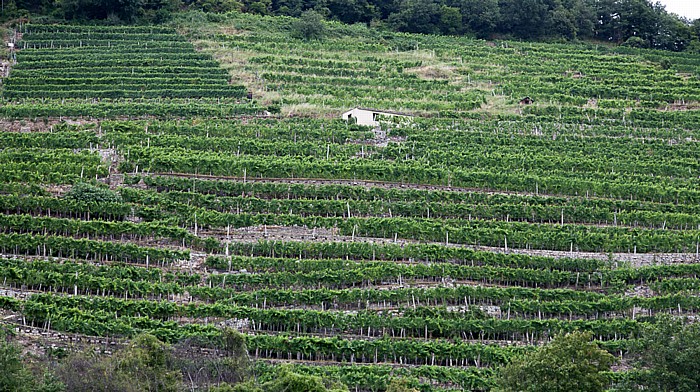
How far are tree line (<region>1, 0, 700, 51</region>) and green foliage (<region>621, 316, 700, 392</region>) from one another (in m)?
46.3

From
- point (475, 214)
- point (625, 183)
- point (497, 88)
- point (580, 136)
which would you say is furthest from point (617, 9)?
point (475, 214)

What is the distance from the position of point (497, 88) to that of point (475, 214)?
18697 mm

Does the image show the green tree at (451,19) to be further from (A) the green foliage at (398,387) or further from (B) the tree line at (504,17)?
(A) the green foliage at (398,387)

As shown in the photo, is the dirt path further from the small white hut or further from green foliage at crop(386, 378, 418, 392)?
green foliage at crop(386, 378, 418, 392)

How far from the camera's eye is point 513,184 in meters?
A: 51.9

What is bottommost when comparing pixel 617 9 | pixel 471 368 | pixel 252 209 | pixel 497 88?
pixel 471 368

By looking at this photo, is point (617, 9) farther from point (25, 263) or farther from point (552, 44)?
point (25, 263)

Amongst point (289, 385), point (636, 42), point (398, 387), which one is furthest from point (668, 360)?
point (636, 42)

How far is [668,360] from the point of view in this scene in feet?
112

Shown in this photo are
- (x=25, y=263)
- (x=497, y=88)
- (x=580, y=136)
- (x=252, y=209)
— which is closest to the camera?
(x=25, y=263)

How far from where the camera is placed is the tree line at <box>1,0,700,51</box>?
79.3 metres

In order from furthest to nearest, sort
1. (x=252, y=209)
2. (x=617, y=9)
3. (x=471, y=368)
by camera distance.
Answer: (x=617, y=9) → (x=252, y=209) → (x=471, y=368)

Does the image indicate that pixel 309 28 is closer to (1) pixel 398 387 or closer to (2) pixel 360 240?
(2) pixel 360 240

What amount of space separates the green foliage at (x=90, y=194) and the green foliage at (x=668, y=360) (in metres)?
22.7
